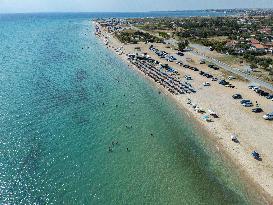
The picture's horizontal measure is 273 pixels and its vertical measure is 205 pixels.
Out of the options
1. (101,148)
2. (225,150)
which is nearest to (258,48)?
(225,150)

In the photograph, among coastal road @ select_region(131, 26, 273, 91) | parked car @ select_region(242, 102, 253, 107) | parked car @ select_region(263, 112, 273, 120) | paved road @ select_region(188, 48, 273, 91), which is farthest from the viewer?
coastal road @ select_region(131, 26, 273, 91)

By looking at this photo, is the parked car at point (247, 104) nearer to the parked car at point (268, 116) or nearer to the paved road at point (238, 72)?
the parked car at point (268, 116)

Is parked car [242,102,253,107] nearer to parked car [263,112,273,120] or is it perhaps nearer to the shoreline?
parked car [263,112,273,120]

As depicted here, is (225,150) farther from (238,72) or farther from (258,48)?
(258,48)

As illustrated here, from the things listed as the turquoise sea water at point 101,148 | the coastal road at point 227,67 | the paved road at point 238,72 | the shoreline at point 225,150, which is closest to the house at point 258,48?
the coastal road at point 227,67

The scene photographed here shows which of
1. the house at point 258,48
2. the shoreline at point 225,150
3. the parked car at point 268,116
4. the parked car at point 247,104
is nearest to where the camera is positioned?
the shoreline at point 225,150

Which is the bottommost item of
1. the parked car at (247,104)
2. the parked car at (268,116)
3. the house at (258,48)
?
the house at (258,48)

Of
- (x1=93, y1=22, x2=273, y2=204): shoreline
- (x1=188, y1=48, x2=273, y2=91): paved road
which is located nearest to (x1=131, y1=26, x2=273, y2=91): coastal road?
(x1=188, y1=48, x2=273, y2=91): paved road

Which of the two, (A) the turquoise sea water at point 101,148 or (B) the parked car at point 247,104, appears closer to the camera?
(A) the turquoise sea water at point 101,148
